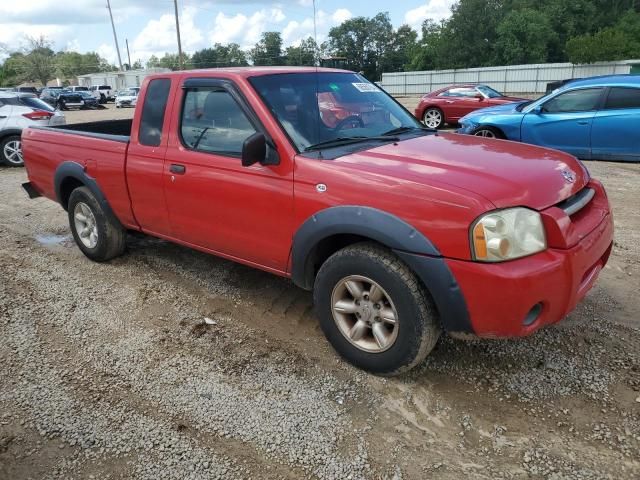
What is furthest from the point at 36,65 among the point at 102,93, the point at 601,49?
the point at 601,49

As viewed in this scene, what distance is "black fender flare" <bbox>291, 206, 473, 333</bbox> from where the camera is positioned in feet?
8.86

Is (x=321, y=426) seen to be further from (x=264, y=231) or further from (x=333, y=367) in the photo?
(x=264, y=231)

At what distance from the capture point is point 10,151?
11422mm

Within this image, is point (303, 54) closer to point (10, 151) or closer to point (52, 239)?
point (52, 239)

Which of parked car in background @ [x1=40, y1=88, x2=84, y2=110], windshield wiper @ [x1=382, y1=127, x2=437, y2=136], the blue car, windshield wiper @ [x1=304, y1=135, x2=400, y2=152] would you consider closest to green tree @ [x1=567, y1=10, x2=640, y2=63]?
the blue car

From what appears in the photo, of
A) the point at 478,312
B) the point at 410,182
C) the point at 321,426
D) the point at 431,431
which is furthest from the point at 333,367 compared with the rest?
the point at 410,182

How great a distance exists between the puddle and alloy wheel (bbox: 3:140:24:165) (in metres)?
6.14

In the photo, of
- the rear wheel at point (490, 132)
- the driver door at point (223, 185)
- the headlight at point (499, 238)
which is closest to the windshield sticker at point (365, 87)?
the driver door at point (223, 185)

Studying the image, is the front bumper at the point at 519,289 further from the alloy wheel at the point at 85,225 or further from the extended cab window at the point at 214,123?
the alloy wheel at the point at 85,225

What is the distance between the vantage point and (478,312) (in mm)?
2670

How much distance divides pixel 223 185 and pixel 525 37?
57.1 metres

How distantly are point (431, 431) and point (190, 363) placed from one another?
1.60 meters

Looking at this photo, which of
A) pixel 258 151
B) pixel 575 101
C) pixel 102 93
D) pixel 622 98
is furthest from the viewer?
pixel 102 93

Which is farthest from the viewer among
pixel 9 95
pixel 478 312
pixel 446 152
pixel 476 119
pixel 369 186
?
pixel 9 95
